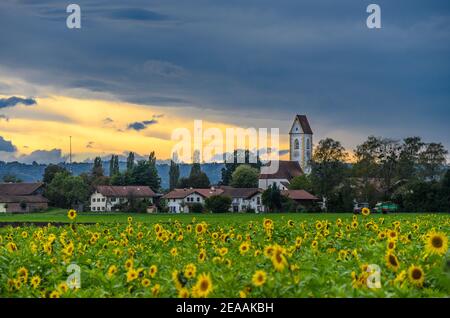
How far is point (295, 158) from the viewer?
149 metres

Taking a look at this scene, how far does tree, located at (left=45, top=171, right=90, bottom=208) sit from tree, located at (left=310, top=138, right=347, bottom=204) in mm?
30556


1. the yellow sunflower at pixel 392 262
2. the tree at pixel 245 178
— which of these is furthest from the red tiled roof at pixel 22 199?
the yellow sunflower at pixel 392 262

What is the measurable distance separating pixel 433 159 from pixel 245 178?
44.8 meters

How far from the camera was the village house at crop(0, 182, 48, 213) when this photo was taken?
3905 inches

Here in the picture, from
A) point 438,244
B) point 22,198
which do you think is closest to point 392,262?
point 438,244

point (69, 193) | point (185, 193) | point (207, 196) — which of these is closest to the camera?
point (69, 193)

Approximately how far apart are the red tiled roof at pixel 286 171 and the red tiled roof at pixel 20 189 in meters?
42.3

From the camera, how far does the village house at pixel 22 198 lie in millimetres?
99188

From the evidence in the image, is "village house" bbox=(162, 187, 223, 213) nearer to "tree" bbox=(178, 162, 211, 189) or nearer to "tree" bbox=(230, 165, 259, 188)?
"tree" bbox=(178, 162, 211, 189)

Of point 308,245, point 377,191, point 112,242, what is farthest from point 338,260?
point 377,191

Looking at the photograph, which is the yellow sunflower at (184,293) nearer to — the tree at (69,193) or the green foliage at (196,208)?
the green foliage at (196,208)

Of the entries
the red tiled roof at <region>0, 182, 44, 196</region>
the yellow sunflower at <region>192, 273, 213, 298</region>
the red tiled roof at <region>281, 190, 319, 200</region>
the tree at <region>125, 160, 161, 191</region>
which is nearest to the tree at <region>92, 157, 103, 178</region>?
the red tiled roof at <region>0, 182, 44, 196</region>

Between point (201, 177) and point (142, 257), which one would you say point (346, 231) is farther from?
point (201, 177)

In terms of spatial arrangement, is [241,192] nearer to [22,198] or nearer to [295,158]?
[295,158]
